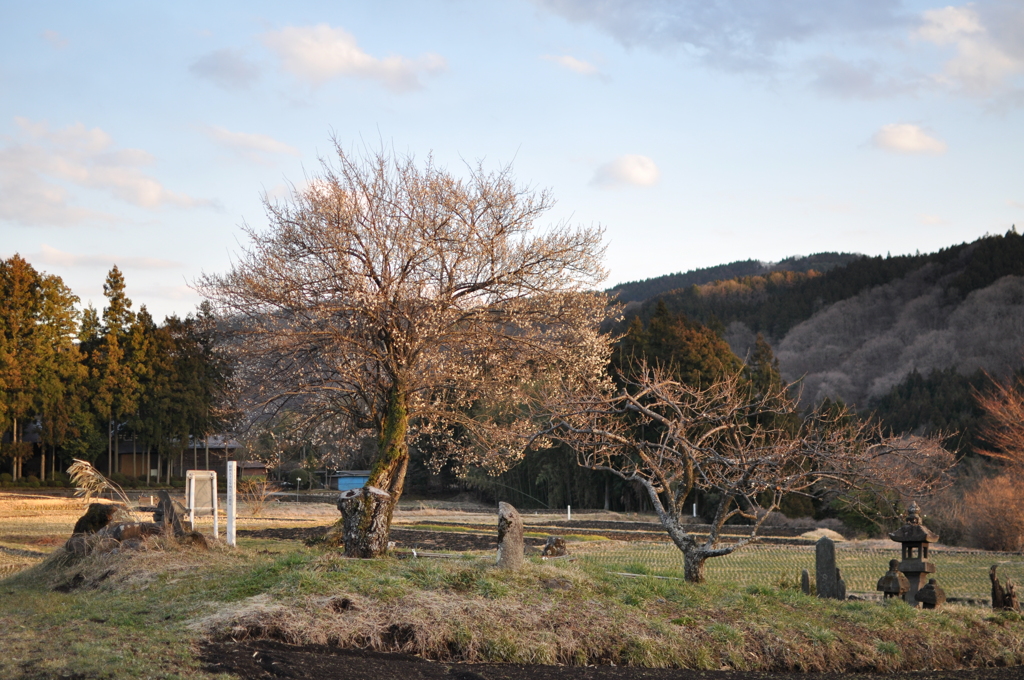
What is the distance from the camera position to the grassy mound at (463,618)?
795cm

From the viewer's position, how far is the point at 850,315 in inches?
3155

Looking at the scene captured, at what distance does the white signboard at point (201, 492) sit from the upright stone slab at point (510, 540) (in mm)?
8032

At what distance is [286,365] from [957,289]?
73492 millimetres

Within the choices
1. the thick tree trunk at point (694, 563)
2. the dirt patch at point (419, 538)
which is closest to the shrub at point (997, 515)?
the dirt patch at point (419, 538)

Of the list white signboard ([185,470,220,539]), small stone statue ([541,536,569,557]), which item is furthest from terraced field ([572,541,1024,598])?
white signboard ([185,470,220,539])

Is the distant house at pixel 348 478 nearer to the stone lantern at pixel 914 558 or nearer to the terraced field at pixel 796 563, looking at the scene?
the terraced field at pixel 796 563

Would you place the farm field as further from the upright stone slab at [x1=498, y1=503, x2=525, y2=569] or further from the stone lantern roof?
the upright stone slab at [x1=498, y1=503, x2=525, y2=569]

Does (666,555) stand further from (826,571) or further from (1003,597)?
(1003,597)

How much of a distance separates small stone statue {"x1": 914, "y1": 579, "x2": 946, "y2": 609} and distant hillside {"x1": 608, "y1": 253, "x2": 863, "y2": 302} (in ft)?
312

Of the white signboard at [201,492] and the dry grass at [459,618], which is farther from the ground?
the white signboard at [201,492]

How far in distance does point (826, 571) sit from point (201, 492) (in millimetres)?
11599

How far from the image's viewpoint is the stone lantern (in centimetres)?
1184

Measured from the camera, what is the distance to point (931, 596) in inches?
450

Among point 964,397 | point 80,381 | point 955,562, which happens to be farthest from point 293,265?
point 964,397
